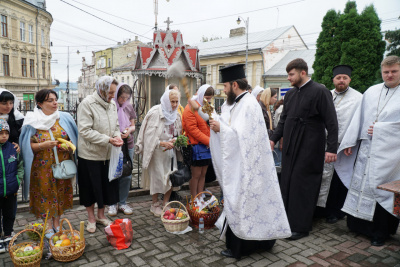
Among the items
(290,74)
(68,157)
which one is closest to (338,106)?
(290,74)

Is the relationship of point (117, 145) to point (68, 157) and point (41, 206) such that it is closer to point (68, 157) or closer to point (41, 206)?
point (68, 157)

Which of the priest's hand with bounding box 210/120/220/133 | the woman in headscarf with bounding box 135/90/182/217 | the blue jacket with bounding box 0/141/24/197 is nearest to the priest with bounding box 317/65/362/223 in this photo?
the priest's hand with bounding box 210/120/220/133

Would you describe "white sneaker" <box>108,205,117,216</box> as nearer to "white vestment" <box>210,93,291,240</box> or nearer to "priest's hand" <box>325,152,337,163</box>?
"white vestment" <box>210,93,291,240</box>

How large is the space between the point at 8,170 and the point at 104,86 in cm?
146

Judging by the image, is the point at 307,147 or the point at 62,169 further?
the point at 307,147

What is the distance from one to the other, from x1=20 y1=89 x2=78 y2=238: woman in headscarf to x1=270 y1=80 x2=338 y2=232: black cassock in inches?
116

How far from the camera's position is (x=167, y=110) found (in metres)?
4.53

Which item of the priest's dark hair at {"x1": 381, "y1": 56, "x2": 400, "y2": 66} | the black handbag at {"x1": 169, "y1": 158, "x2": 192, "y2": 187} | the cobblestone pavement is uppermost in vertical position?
the priest's dark hair at {"x1": 381, "y1": 56, "x2": 400, "y2": 66}

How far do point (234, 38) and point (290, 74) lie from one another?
29802mm

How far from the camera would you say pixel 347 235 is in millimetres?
4094

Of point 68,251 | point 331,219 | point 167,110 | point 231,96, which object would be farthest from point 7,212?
point 331,219

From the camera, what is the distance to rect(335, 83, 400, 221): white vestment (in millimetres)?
3693

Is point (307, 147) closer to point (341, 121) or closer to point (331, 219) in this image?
→ point (341, 121)

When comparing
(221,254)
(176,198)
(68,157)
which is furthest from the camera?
(176,198)
